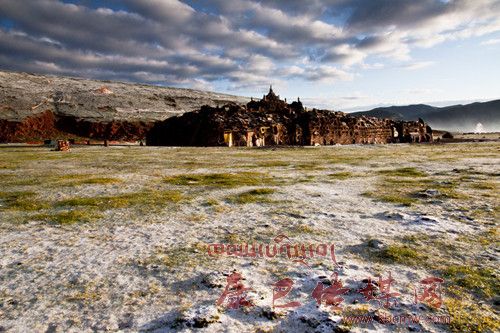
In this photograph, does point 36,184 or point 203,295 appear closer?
point 203,295

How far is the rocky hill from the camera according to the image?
8412cm

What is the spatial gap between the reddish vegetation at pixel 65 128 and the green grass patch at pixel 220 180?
248 feet

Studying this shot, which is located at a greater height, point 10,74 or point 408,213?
point 10,74

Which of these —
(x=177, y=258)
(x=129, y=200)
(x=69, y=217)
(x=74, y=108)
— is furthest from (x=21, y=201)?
(x=74, y=108)

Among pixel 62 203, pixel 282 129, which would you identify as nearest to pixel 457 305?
pixel 62 203

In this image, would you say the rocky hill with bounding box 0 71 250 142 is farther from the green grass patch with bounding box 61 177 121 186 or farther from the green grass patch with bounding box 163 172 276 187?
the green grass patch with bounding box 163 172 276 187

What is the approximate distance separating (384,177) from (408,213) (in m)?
9.48

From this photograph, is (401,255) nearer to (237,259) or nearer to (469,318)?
(469,318)

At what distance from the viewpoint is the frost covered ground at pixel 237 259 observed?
216 inches

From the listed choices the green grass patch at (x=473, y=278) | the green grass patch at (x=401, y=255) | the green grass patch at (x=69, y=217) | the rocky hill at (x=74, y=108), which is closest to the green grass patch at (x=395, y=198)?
the green grass patch at (x=401, y=255)

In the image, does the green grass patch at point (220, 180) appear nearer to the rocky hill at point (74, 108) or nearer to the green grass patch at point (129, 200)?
the green grass patch at point (129, 200)

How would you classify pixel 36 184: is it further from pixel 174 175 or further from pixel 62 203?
pixel 174 175

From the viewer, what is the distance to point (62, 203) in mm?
13320

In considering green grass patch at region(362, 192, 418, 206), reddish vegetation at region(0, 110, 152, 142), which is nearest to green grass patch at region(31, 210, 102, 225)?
green grass patch at region(362, 192, 418, 206)
